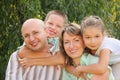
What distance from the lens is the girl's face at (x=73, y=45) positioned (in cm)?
375

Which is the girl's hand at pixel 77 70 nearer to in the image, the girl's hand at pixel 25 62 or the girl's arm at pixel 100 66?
the girl's arm at pixel 100 66

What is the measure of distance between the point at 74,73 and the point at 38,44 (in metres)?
0.41

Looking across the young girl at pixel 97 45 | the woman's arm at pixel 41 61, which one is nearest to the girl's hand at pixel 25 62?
the woman's arm at pixel 41 61

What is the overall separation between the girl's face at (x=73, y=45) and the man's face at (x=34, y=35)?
0.20 meters

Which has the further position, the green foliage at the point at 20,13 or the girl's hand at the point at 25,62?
the green foliage at the point at 20,13

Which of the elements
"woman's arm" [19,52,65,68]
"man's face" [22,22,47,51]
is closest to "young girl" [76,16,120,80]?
"woman's arm" [19,52,65,68]

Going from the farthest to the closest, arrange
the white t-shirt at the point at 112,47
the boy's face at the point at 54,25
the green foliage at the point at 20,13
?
the green foliage at the point at 20,13 → the boy's face at the point at 54,25 → the white t-shirt at the point at 112,47

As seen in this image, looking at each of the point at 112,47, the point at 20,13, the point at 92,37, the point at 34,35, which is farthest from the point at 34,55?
the point at 20,13

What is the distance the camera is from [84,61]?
12.4 ft

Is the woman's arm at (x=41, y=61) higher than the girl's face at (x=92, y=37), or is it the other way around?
the girl's face at (x=92, y=37)

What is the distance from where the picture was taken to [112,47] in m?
3.83

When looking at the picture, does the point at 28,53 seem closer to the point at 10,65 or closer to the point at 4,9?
the point at 10,65

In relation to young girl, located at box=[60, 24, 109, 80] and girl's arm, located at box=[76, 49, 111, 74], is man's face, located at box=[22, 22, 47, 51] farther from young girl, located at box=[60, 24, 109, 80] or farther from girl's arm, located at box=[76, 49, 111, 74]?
girl's arm, located at box=[76, 49, 111, 74]

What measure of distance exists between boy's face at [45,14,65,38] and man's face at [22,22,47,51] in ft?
1.74
